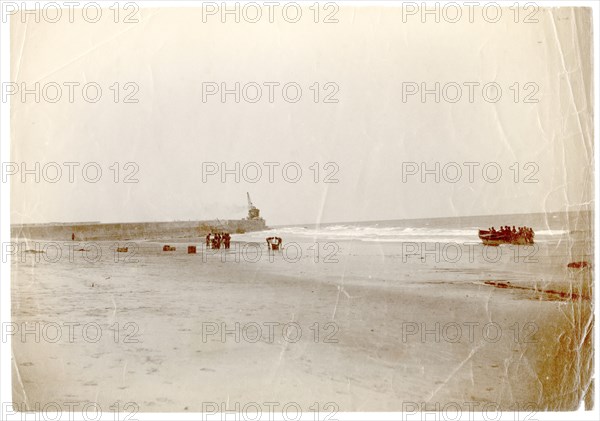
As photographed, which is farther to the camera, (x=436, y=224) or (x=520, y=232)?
(x=436, y=224)

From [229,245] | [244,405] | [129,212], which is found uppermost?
[129,212]

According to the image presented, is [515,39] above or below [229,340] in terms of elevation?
above

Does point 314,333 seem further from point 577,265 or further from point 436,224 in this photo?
point 577,265

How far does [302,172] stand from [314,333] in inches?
28.2

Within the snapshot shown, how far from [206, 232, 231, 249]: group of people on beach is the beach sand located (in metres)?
0.12

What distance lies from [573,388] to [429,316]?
28.4 inches

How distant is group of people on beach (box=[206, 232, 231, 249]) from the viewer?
2484 mm

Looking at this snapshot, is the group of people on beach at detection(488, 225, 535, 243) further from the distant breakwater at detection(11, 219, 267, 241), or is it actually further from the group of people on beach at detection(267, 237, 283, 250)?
the distant breakwater at detection(11, 219, 267, 241)

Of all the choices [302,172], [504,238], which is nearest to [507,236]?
[504,238]

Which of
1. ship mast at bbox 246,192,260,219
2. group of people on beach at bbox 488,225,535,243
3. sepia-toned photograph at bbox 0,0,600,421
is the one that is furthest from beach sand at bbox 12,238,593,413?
ship mast at bbox 246,192,260,219

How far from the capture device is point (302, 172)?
2416mm

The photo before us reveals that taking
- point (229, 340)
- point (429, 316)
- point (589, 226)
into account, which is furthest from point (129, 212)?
point (589, 226)

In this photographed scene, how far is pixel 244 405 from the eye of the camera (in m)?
2.30

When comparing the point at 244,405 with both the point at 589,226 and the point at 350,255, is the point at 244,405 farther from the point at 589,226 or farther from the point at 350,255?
the point at 589,226
